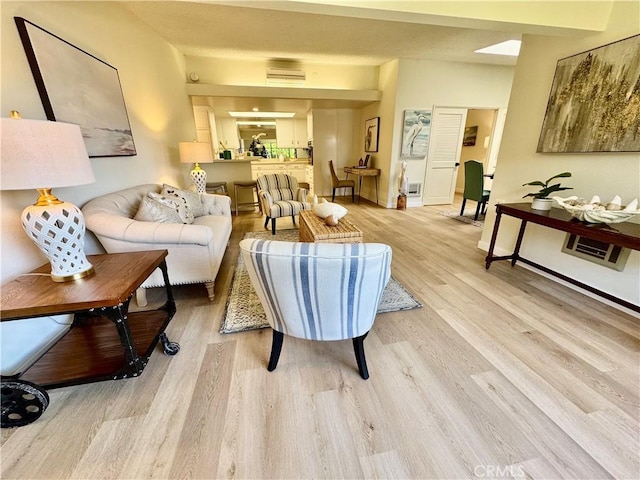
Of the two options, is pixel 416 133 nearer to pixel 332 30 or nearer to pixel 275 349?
pixel 332 30

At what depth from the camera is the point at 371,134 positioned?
18.7ft

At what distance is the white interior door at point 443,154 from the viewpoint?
4.98m

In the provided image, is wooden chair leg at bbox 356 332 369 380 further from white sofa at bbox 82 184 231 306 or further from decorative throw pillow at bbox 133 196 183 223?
decorative throw pillow at bbox 133 196 183 223

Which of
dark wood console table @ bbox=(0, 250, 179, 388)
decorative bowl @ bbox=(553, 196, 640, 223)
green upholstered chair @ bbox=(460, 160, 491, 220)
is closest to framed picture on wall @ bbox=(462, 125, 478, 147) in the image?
green upholstered chair @ bbox=(460, 160, 491, 220)

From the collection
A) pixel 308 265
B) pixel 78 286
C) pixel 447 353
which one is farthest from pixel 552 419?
pixel 78 286

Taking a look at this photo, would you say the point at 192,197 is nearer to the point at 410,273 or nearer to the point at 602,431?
the point at 410,273

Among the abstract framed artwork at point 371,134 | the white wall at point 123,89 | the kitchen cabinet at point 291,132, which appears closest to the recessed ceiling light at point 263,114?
the kitchen cabinet at point 291,132

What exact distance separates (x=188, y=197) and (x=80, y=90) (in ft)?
3.66

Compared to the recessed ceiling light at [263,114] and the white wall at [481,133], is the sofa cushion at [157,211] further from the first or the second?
the white wall at [481,133]

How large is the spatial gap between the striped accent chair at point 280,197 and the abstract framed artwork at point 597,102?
8.83 feet

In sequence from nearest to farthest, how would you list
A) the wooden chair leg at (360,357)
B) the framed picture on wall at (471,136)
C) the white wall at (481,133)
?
the wooden chair leg at (360,357), the white wall at (481,133), the framed picture on wall at (471,136)

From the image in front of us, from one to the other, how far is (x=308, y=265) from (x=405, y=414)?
0.86m

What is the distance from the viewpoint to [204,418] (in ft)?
3.81

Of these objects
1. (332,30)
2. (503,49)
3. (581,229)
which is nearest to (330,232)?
(581,229)
